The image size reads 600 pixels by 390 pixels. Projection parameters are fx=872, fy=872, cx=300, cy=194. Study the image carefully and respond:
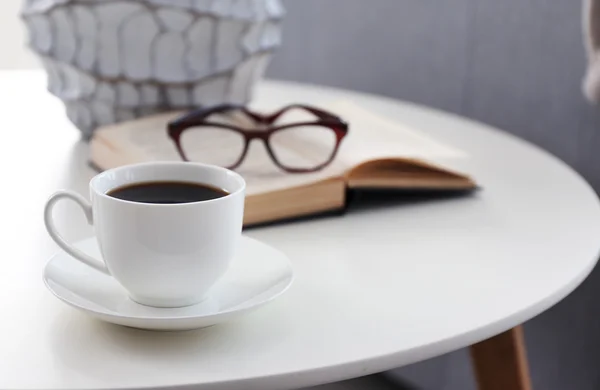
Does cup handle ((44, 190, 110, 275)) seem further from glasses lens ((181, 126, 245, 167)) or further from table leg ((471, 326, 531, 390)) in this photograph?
table leg ((471, 326, 531, 390))

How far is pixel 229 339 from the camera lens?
17.3 inches

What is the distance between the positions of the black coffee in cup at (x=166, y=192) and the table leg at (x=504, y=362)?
311mm

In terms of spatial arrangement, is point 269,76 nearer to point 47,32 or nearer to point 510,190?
point 47,32

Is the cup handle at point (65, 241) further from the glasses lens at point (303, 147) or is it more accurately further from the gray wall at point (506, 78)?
the gray wall at point (506, 78)

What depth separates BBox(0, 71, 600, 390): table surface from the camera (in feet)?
1.35

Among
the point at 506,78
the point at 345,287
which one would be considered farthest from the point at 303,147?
the point at 506,78

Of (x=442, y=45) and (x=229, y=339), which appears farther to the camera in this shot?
(x=442, y=45)

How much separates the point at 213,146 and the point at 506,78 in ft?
1.45

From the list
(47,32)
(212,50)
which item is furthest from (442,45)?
(47,32)

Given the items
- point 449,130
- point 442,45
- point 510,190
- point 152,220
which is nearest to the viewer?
point 152,220

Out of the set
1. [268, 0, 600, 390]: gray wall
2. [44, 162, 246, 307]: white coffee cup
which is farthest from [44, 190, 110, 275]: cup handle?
[268, 0, 600, 390]: gray wall

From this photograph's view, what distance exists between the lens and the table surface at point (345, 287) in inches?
16.2

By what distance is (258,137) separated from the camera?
65 centimetres

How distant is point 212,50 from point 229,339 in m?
0.39
